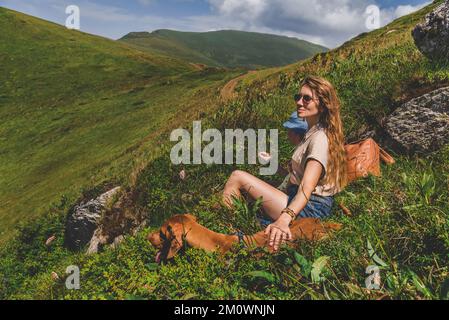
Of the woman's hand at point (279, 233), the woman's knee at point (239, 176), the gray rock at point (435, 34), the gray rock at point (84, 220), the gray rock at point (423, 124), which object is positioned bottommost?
the gray rock at point (84, 220)

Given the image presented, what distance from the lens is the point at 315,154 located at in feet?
17.3

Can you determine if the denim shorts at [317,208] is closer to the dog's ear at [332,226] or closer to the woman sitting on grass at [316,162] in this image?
the woman sitting on grass at [316,162]

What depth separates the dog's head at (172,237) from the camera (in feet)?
16.9

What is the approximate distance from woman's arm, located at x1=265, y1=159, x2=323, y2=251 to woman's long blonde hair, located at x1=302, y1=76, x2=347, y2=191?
289 mm

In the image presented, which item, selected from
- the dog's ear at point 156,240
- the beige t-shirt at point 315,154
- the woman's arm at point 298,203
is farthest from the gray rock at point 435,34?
the dog's ear at point 156,240

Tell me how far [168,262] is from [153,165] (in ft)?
18.8

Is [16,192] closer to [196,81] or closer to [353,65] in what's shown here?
[353,65]

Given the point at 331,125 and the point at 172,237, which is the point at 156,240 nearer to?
the point at 172,237

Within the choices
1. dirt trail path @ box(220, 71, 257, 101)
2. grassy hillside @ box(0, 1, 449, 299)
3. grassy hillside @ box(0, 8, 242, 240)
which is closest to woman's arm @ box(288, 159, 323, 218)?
grassy hillside @ box(0, 1, 449, 299)

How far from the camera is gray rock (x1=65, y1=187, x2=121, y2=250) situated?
1305 cm

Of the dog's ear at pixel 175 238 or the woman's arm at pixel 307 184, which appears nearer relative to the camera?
the woman's arm at pixel 307 184

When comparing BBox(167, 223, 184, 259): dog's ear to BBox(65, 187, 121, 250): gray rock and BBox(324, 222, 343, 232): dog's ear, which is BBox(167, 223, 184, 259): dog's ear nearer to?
BBox(324, 222, 343, 232): dog's ear

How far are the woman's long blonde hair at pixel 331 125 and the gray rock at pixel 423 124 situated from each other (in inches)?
81.1

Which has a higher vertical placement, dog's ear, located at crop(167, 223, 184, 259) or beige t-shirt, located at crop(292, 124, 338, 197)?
beige t-shirt, located at crop(292, 124, 338, 197)
